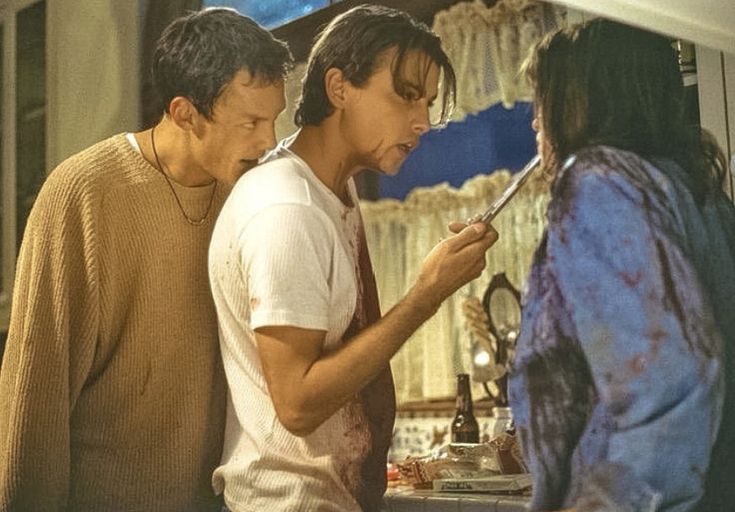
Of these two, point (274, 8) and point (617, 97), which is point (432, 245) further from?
point (274, 8)

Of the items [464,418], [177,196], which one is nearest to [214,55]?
[177,196]

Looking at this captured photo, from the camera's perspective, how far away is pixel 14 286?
207 centimetres

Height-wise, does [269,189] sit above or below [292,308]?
above

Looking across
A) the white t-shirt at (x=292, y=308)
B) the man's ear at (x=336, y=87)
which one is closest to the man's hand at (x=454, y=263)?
the white t-shirt at (x=292, y=308)

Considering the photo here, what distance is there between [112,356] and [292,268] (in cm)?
49

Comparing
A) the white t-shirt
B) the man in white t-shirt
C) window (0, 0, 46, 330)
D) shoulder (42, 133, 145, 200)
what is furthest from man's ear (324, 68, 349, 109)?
window (0, 0, 46, 330)

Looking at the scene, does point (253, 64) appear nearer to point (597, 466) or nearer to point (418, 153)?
point (418, 153)

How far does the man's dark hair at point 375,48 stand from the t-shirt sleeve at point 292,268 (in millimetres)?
166

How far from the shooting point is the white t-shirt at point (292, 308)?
5.24ft

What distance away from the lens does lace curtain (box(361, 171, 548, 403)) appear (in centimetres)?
154

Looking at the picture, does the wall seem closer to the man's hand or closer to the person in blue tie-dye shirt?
the man's hand

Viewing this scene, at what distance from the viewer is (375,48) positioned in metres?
1.63

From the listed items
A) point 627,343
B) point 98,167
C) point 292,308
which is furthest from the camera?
point 98,167

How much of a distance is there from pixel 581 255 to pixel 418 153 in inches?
12.2
